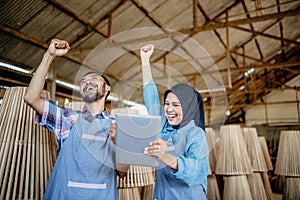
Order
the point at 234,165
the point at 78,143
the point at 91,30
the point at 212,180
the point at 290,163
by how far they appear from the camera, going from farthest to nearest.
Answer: the point at 91,30 < the point at 212,180 < the point at 290,163 < the point at 234,165 < the point at 78,143

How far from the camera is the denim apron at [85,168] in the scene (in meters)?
1.45

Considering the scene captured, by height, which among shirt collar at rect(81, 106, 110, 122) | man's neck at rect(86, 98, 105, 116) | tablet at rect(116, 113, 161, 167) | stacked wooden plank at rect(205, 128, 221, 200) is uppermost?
man's neck at rect(86, 98, 105, 116)

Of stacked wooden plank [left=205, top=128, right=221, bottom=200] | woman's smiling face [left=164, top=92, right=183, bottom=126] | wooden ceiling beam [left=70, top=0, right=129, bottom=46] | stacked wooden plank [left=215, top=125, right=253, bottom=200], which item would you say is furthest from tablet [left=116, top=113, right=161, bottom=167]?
wooden ceiling beam [left=70, top=0, right=129, bottom=46]

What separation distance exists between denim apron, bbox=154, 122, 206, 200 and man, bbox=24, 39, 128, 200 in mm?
219

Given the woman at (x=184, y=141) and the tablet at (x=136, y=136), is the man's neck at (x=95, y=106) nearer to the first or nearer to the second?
the woman at (x=184, y=141)

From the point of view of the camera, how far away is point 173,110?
149 centimetres

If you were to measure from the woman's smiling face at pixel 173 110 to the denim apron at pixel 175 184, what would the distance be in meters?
0.06

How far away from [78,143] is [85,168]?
0.45ft

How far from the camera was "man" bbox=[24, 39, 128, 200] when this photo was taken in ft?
4.77

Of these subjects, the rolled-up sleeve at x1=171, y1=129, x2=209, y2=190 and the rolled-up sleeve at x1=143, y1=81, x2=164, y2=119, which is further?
the rolled-up sleeve at x1=143, y1=81, x2=164, y2=119

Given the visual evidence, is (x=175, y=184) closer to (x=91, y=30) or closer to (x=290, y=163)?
(x=290, y=163)

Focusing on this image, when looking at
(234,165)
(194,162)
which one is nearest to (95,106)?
(194,162)

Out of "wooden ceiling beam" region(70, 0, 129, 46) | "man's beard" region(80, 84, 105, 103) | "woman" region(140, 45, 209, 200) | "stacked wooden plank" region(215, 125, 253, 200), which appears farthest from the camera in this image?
"wooden ceiling beam" region(70, 0, 129, 46)

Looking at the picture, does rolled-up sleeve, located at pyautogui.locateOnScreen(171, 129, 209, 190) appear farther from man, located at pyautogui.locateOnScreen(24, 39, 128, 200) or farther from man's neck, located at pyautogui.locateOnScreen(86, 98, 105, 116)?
man's neck, located at pyautogui.locateOnScreen(86, 98, 105, 116)
